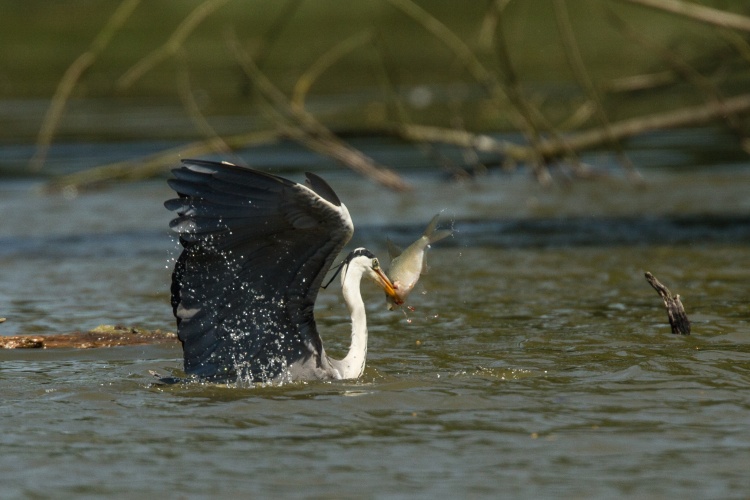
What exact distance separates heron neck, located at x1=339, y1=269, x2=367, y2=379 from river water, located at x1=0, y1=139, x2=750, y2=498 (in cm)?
9

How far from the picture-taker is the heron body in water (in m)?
5.88

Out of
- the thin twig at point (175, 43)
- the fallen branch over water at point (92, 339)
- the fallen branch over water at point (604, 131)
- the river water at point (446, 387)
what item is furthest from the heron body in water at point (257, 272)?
the fallen branch over water at point (604, 131)

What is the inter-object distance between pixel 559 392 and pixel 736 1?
84.3 ft

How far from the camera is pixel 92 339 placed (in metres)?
7.46

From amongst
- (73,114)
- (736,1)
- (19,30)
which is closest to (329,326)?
(73,114)

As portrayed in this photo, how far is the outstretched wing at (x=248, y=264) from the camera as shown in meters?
5.87

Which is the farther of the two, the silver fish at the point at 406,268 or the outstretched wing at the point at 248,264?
the silver fish at the point at 406,268

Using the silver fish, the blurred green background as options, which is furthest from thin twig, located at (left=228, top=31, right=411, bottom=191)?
the silver fish

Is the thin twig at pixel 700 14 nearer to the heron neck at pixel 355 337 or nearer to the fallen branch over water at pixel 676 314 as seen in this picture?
the fallen branch over water at pixel 676 314

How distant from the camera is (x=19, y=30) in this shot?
37.8m

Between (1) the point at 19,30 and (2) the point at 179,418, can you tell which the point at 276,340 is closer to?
(2) the point at 179,418

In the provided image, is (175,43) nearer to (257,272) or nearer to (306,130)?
(306,130)

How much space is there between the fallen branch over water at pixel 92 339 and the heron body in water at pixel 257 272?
1.17 meters

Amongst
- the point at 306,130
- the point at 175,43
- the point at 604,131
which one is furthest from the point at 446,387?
the point at 604,131
